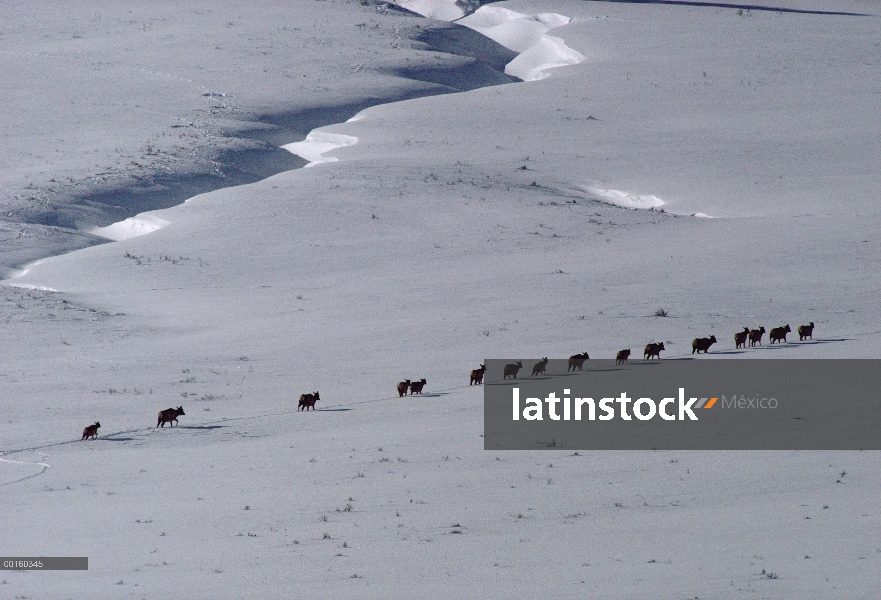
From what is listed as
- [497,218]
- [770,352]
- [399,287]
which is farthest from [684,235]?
[770,352]

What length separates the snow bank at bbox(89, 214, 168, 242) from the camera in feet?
115

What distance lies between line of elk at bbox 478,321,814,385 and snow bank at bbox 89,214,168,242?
66.9 feet

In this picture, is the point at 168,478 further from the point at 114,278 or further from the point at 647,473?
the point at 114,278

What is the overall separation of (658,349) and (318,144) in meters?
30.2

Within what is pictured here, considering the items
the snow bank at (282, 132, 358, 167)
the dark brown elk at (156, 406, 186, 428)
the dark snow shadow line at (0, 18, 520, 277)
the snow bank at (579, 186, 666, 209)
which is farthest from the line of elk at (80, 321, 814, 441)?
the snow bank at (282, 132, 358, 167)

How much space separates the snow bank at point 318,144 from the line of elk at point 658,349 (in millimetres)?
27087

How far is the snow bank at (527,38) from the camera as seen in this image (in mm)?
63844

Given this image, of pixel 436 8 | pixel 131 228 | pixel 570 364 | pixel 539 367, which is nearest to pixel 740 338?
pixel 570 364

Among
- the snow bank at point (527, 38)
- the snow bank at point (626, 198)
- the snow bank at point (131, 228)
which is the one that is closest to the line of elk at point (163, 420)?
the snow bank at point (131, 228)

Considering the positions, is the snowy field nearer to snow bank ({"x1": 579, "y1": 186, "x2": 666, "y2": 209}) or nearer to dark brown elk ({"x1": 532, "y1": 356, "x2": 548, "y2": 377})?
snow bank ({"x1": 579, "y1": 186, "x2": 666, "y2": 209})

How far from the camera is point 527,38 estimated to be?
73.0 meters

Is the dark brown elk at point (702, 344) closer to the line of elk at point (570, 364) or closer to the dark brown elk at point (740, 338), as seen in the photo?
the line of elk at point (570, 364)

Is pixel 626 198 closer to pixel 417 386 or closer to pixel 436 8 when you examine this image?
pixel 417 386

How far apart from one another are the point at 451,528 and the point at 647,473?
2.90 metres
